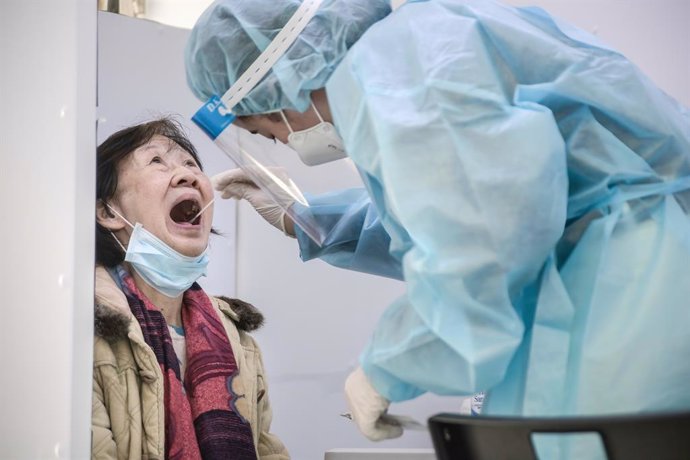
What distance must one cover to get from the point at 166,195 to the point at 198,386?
1.39ft

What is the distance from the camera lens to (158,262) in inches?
73.5

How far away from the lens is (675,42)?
2.67 metres

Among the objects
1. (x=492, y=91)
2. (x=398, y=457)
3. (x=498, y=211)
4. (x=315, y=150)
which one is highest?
(x=492, y=91)

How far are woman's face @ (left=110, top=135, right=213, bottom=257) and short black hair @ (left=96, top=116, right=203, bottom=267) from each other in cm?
1

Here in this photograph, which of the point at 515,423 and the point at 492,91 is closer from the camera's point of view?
the point at 515,423

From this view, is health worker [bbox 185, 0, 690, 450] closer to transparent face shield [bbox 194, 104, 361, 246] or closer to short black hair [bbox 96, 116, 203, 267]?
transparent face shield [bbox 194, 104, 361, 246]

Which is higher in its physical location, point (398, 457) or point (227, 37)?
point (227, 37)

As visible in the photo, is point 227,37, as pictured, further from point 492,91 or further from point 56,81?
point 492,91

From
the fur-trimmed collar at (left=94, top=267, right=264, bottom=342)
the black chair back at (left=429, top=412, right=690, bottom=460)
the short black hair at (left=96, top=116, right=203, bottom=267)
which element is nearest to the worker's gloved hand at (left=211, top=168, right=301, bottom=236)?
the short black hair at (left=96, top=116, right=203, bottom=267)

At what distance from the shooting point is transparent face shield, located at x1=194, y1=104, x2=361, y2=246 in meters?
1.60

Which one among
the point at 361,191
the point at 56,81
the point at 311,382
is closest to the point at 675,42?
the point at 361,191

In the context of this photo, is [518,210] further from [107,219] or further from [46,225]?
[107,219]

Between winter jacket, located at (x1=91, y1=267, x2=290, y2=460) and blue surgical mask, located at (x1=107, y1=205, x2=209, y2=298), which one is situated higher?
blue surgical mask, located at (x1=107, y1=205, x2=209, y2=298)

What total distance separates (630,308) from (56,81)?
106 cm
